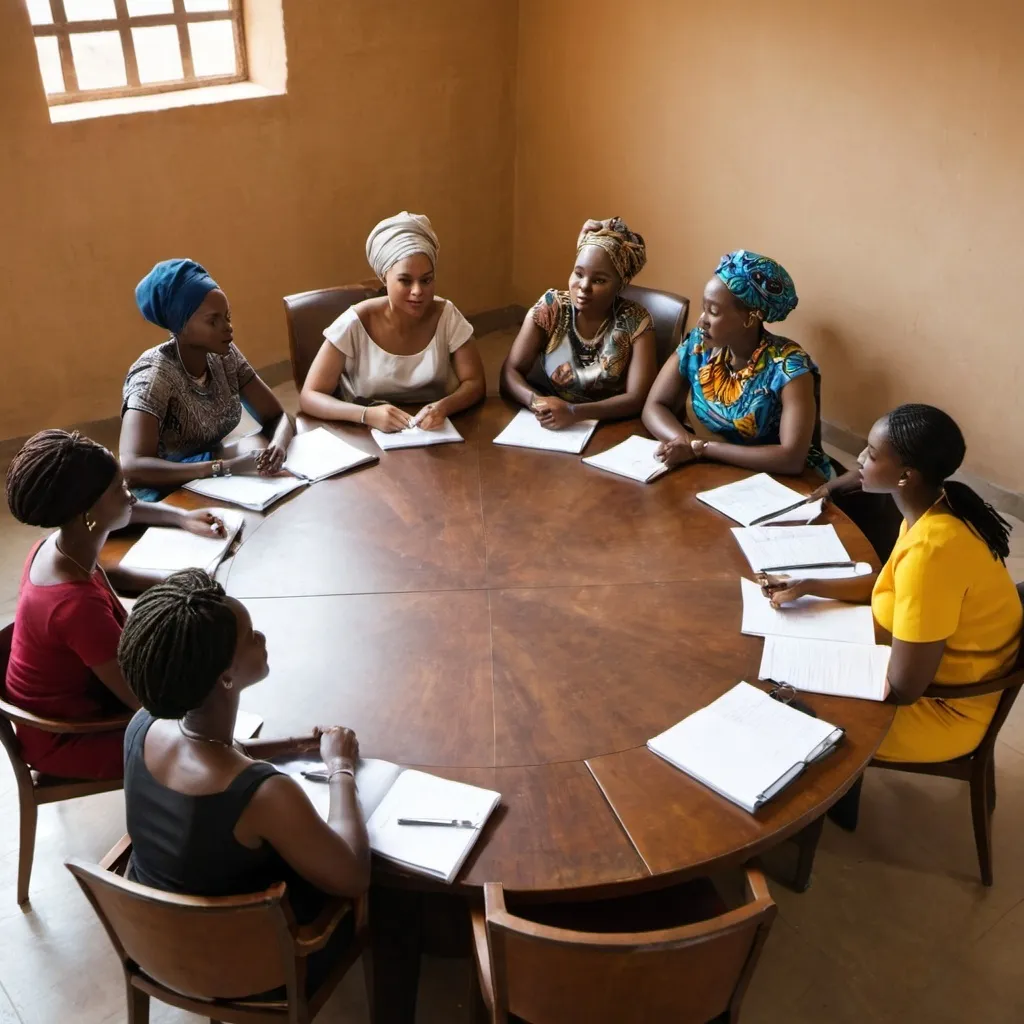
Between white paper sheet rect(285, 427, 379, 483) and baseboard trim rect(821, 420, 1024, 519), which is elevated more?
white paper sheet rect(285, 427, 379, 483)

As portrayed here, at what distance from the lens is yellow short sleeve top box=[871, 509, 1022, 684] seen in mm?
2217

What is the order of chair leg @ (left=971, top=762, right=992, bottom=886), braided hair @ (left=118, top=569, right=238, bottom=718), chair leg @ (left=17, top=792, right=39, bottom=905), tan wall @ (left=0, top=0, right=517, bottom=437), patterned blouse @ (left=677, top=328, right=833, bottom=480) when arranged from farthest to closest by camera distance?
tan wall @ (left=0, top=0, right=517, bottom=437)
patterned blouse @ (left=677, top=328, right=833, bottom=480)
chair leg @ (left=971, top=762, right=992, bottom=886)
chair leg @ (left=17, top=792, right=39, bottom=905)
braided hair @ (left=118, top=569, right=238, bottom=718)

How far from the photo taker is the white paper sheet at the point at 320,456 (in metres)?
3.07

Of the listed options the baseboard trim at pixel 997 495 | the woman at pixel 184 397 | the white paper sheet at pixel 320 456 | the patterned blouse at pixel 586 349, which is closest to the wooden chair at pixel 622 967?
the white paper sheet at pixel 320 456

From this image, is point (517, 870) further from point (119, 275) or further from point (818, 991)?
point (119, 275)

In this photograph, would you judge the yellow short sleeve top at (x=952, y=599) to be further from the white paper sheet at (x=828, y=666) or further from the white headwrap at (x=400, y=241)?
the white headwrap at (x=400, y=241)

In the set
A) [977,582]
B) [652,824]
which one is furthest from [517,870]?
[977,582]

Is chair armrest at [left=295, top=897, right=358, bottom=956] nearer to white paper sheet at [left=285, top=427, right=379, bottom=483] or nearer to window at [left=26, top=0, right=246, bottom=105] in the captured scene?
white paper sheet at [left=285, top=427, right=379, bottom=483]

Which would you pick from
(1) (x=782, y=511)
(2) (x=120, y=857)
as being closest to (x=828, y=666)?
(1) (x=782, y=511)

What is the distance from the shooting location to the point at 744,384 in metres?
3.25

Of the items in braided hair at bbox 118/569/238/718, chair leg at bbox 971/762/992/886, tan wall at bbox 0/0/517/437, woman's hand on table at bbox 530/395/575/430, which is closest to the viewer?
braided hair at bbox 118/569/238/718

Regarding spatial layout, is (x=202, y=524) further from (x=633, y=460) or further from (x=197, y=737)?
(x=633, y=460)

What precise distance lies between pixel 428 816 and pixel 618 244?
2178mm

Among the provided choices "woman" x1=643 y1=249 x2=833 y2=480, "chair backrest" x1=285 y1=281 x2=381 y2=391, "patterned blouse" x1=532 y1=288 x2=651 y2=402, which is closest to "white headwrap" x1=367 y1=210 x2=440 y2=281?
"chair backrest" x1=285 y1=281 x2=381 y2=391
